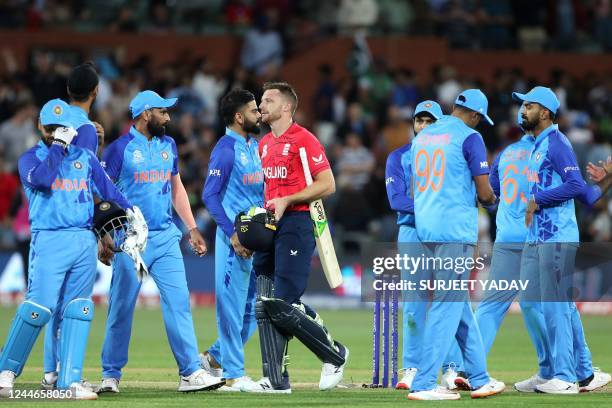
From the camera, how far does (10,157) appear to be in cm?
2433

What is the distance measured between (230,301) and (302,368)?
2.42 meters

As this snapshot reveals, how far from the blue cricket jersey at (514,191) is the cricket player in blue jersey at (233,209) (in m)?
2.25

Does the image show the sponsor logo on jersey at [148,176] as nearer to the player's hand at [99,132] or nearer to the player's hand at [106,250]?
the player's hand at [99,132]

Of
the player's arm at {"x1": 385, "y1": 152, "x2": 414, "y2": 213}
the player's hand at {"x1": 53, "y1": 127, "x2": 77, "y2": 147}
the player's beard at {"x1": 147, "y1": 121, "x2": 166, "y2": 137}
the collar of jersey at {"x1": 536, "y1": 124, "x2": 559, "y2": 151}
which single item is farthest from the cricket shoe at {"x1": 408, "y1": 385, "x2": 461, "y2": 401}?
the player's hand at {"x1": 53, "y1": 127, "x2": 77, "y2": 147}

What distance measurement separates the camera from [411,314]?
1262cm

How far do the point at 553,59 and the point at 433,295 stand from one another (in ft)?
61.8

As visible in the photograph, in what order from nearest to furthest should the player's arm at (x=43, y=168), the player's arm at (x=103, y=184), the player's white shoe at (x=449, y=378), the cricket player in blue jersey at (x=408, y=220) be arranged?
the player's arm at (x=43, y=168) → the player's arm at (x=103, y=184) → the player's white shoe at (x=449, y=378) → the cricket player in blue jersey at (x=408, y=220)

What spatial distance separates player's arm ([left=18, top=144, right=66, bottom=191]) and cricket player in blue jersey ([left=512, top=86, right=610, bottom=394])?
13.7 ft

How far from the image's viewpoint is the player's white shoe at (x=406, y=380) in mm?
12526

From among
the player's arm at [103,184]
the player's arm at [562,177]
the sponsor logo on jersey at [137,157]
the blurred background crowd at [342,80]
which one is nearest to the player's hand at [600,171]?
the player's arm at [562,177]

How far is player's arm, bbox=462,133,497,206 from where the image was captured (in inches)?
446

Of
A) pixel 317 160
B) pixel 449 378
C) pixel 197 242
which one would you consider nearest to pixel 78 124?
pixel 197 242

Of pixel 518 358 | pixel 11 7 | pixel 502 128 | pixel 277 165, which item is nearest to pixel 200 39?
pixel 11 7

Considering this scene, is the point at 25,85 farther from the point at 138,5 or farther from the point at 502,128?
the point at 502,128
